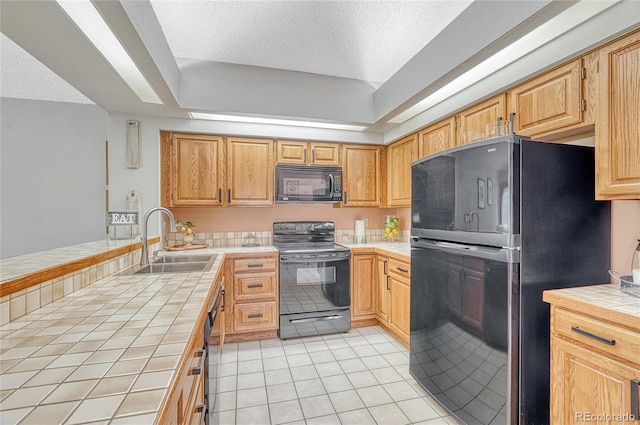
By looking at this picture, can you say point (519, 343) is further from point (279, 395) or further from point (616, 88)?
point (279, 395)

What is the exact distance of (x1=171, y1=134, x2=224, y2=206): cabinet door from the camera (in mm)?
2959

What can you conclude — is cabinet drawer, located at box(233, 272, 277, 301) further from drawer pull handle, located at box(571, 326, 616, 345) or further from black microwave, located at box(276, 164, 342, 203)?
drawer pull handle, located at box(571, 326, 616, 345)

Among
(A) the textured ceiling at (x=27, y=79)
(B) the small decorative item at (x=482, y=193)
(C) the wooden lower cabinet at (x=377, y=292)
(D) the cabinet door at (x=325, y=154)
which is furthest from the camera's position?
(D) the cabinet door at (x=325, y=154)

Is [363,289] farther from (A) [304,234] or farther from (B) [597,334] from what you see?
(B) [597,334]

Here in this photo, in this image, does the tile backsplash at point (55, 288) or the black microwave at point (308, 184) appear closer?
the tile backsplash at point (55, 288)

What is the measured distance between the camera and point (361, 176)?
351 centimetres

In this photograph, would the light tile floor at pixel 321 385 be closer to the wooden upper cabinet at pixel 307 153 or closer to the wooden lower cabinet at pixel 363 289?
the wooden lower cabinet at pixel 363 289

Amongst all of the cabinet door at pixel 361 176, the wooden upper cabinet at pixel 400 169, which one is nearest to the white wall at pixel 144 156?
the cabinet door at pixel 361 176

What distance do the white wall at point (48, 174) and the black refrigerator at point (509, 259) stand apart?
12.5 feet

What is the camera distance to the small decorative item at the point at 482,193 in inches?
59.4

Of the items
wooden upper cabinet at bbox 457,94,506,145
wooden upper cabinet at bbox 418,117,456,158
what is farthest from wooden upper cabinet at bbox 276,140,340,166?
wooden upper cabinet at bbox 457,94,506,145

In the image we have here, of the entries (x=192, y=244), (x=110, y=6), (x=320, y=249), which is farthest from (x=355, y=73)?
(x=192, y=244)

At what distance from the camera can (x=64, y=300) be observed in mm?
1157

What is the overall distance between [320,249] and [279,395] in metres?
1.38
